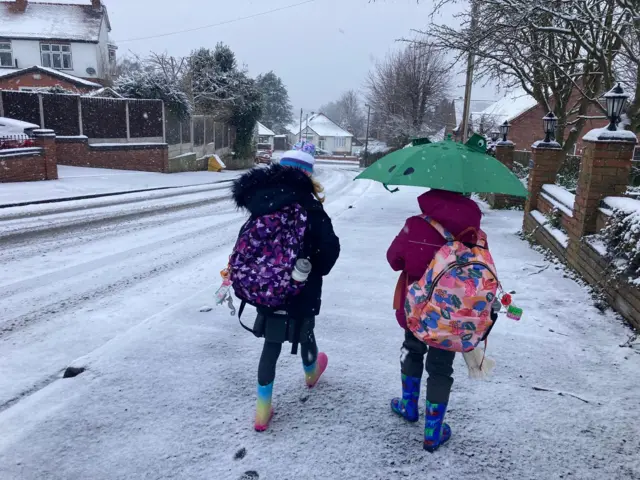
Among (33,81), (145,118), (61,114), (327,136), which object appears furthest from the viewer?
(327,136)

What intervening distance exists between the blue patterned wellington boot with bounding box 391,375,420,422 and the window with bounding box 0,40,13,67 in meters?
42.7

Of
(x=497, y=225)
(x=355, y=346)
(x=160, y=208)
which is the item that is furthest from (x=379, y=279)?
(x=160, y=208)

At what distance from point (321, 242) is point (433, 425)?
1.16 meters

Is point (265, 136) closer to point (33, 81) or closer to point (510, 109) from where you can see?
point (33, 81)

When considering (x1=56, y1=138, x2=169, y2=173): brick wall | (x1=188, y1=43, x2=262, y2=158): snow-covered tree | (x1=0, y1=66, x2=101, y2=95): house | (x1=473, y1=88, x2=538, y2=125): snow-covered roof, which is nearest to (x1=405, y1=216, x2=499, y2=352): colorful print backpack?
(x1=56, y1=138, x2=169, y2=173): brick wall

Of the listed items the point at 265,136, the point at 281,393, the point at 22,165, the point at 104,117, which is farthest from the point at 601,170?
the point at 265,136

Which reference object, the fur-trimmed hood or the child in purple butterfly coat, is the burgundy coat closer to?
the child in purple butterfly coat

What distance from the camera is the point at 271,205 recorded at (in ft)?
8.13

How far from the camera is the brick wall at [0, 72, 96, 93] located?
29.9 meters

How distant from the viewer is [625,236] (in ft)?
14.7

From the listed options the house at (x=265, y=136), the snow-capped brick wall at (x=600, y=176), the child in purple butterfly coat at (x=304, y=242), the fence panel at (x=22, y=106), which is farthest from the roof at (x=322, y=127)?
the child in purple butterfly coat at (x=304, y=242)

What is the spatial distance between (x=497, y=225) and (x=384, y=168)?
27.2ft

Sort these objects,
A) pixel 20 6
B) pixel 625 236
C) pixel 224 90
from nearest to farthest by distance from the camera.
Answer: pixel 625 236 < pixel 224 90 < pixel 20 6

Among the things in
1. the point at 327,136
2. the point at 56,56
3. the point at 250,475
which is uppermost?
the point at 56,56
